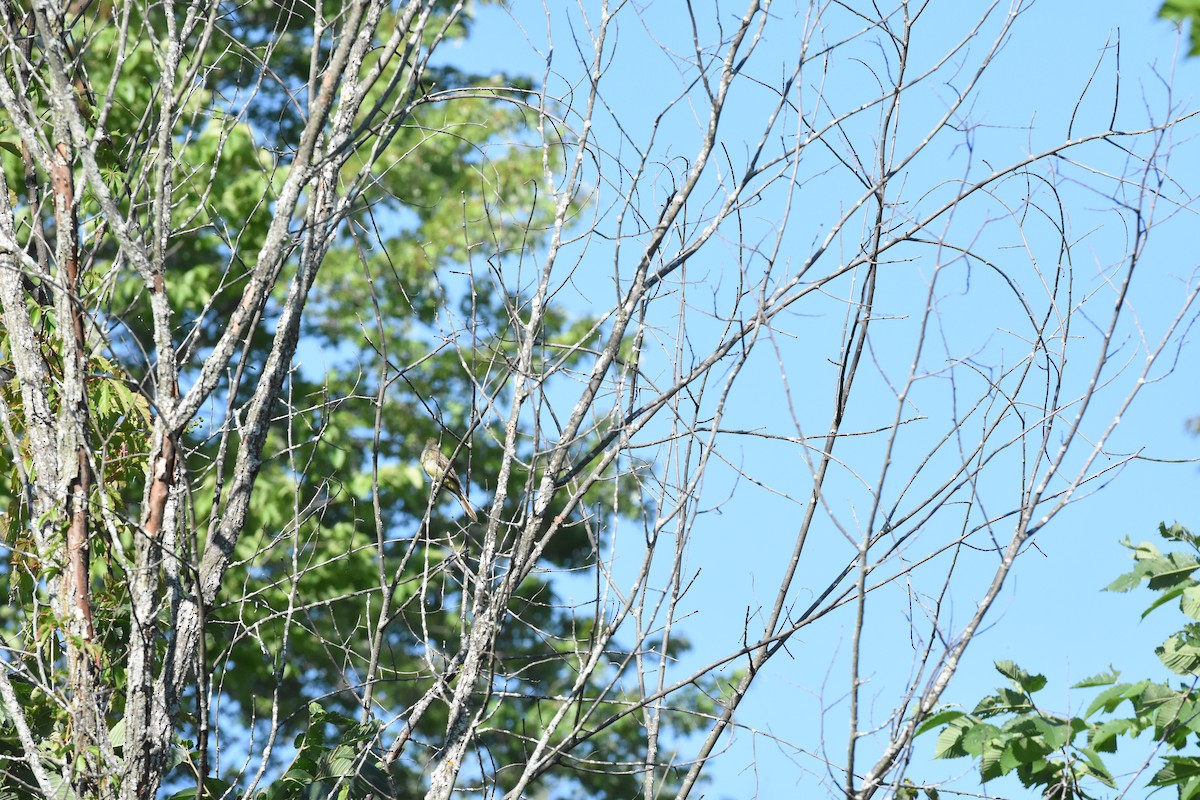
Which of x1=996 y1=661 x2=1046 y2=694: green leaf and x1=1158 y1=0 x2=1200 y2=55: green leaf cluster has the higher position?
x1=996 y1=661 x2=1046 y2=694: green leaf

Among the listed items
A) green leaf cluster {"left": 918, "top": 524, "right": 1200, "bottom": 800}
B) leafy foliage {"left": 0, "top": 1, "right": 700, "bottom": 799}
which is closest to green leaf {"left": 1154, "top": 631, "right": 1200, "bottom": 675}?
green leaf cluster {"left": 918, "top": 524, "right": 1200, "bottom": 800}

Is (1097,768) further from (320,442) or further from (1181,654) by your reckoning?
(320,442)

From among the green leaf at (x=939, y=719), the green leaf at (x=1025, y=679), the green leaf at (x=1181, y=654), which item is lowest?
the green leaf at (x=939, y=719)

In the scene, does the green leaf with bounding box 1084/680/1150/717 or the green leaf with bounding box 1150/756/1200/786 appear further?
the green leaf with bounding box 1084/680/1150/717

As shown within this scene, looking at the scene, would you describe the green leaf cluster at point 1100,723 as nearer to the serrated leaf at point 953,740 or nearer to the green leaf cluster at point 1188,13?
the serrated leaf at point 953,740

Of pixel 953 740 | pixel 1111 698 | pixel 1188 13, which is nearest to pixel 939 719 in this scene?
pixel 953 740

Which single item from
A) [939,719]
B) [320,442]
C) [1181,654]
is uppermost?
[320,442]

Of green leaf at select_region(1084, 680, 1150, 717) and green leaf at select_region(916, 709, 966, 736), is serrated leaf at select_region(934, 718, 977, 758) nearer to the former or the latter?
green leaf at select_region(916, 709, 966, 736)

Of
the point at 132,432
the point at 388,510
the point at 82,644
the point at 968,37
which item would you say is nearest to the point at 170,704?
the point at 82,644

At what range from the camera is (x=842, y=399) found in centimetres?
306

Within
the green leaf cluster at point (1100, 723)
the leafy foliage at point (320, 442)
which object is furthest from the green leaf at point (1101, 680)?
the leafy foliage at point (320, 442)

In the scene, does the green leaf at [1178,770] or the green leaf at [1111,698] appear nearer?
the green leaf at [1178,770]

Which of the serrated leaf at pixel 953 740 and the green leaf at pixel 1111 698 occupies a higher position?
the green leaf at pixel 1111 698

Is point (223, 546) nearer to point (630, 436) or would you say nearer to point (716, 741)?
point (630, 436)
